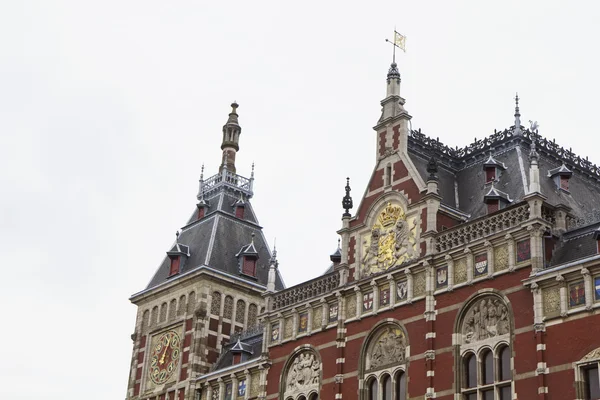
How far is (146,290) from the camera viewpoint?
197 feet

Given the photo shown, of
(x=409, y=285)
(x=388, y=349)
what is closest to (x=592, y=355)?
(x=409, y=285)

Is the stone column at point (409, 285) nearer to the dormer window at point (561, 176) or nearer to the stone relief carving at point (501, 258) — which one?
the stone relief carving at point (501, 258)

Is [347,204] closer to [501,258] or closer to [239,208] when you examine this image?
[501,258]

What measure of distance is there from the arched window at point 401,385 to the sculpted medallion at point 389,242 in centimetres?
506

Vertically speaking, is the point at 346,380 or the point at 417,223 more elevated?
the point at 417,223

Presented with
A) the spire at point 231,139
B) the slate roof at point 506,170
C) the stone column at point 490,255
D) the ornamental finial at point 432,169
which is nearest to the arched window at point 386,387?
the stone column at point 490,255

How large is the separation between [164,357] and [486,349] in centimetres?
2513

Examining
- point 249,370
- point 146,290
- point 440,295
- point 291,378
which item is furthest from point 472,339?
point 146,290

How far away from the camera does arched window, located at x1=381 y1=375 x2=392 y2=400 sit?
4131 cm

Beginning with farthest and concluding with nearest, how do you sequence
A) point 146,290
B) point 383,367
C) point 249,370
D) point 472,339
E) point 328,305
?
point 146,290
point 249,370
point 328,305
point 383,367
point 472,339

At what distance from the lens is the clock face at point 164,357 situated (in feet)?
184

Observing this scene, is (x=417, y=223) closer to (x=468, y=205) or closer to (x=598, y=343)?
(x=468, y=205)

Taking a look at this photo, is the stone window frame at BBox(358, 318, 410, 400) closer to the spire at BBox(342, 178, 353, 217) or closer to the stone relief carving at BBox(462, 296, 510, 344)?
the stone relief carving at BBox(462, 296, 510, 344)

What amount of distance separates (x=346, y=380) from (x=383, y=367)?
244cm
